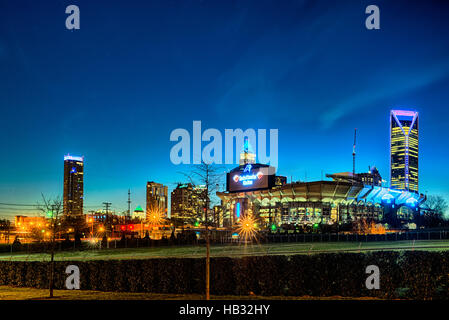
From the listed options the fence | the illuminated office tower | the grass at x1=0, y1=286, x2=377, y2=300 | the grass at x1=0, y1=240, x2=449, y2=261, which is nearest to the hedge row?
the grass at x1=0, y1=286, x2=377, y2=300

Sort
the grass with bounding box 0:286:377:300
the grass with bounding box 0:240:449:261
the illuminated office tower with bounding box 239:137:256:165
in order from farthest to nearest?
the illuminated office tower with bounding box 239:137:256:165 < the grass with bounding box 0:240:449:261 < the grass with bounding box 0:286:377:300

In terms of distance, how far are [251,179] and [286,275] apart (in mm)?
92233

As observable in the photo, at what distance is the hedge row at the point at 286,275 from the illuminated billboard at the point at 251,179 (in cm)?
8458

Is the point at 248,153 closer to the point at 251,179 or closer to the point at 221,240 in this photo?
the point at 251,179

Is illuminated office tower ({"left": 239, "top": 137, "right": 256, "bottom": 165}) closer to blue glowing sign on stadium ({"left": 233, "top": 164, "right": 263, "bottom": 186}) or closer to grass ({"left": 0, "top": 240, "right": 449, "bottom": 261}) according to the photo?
blue glowing sign on stadium ({"left": 233, "top": 164, "right": 263, "bottom": 186})

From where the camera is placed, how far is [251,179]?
107500 millimetres

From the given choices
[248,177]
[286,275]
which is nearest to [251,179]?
[248,177]

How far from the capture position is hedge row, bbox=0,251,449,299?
1364 cm

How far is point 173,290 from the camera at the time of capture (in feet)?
56.8

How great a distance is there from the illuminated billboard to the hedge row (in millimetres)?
84585

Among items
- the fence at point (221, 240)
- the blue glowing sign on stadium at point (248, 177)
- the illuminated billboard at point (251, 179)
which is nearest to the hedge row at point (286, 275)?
the fence at point (221, 240)

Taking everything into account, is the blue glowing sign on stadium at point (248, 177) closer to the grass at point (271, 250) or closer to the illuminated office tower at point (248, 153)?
the grass at point (271, 250)
